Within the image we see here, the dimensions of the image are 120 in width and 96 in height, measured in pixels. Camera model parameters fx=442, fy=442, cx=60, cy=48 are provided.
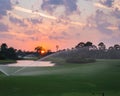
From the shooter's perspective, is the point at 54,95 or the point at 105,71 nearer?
the point at 105,71

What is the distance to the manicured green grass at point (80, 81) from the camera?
15.8m

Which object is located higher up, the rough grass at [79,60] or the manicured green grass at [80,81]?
the rough grass at [79,60]

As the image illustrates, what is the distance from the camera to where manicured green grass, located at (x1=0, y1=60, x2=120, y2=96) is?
15836 mm

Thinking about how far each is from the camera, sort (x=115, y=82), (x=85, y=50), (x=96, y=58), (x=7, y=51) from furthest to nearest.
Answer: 1. (x=7, y=51)
2. (x=115, y=82)
3. (x=96, y=58)
4. (x=85, y=50)

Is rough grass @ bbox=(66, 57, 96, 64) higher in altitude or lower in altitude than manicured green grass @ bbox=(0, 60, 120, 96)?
higher

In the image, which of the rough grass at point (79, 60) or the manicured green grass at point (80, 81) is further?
the manicured green grass at point (80, 81)

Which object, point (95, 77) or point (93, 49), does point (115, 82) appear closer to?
point (95, 77)

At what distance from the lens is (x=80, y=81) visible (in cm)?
2616

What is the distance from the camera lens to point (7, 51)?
12250 cm

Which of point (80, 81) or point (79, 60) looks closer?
point (79, 60)

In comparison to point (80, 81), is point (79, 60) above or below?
above

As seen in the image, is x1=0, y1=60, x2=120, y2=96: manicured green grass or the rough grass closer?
the rough grass

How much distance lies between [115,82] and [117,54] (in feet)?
34.7

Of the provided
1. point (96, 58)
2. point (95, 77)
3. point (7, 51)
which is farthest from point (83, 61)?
point (7, 51)
